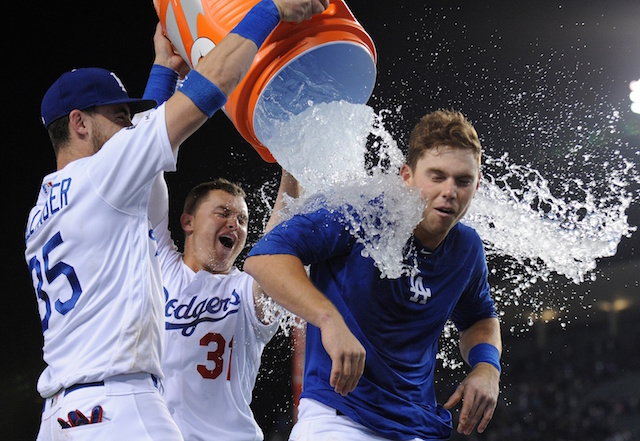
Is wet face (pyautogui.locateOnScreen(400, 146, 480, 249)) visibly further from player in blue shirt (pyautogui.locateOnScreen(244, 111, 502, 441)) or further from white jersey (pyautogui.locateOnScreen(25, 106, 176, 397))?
white jersey (pyautogui.locateOnScreen(25, 106, 176, 397))

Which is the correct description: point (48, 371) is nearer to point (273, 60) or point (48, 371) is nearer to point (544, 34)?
point (273, 60)

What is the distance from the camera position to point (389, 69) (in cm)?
695

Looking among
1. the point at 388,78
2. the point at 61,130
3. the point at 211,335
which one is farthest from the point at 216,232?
the point at 388,78

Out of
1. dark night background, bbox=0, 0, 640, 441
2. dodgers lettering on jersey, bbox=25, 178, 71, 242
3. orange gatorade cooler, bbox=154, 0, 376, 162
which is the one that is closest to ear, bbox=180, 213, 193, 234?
orange gatorade cooler, bbox=154, 0, 376, 162

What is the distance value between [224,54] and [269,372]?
563 cm

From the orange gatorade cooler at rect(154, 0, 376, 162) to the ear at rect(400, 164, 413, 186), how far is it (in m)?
0.50

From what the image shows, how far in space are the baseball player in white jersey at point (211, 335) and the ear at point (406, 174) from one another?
2.84ft

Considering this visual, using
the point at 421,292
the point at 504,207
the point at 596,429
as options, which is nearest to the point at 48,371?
the point at 421,292

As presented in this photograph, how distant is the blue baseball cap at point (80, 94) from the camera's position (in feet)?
8.01

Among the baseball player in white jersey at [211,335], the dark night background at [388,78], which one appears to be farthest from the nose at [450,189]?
the dark night background at [388,78]

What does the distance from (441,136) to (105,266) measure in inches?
45.9

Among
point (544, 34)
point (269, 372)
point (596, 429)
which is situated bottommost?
point (269, 372)

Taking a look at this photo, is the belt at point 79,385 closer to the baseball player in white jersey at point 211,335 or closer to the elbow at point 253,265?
the elbow at point 253,265

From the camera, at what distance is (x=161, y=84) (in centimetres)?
300
